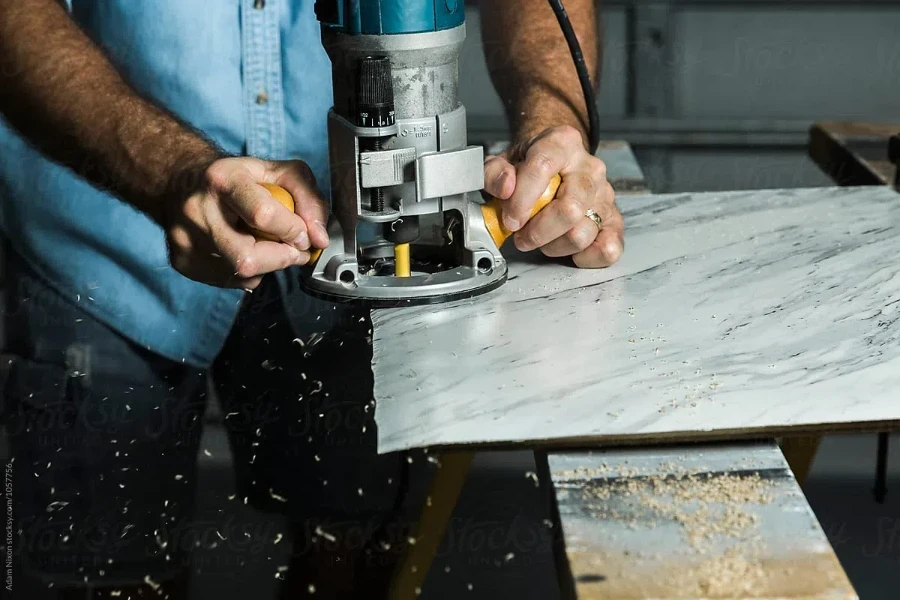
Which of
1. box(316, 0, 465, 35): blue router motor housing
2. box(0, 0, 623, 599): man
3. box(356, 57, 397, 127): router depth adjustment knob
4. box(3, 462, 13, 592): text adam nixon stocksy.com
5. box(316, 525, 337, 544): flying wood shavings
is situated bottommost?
box(316, 525, 337, 544): flying wood shavings

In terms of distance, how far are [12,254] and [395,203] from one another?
825 millimetres

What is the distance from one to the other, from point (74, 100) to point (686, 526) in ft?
3.13

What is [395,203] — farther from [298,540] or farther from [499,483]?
[499,483]

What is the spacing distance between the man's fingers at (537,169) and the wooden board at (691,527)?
0.37 meters

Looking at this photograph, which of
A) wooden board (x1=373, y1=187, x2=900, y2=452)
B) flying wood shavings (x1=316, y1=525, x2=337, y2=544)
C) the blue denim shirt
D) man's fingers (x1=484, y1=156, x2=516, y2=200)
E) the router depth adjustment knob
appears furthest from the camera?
flying wood shavings (x1=316, y1=525, x2=337, y2=544)

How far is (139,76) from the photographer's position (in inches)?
51.6

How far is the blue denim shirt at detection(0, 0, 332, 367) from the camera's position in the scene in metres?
1.30

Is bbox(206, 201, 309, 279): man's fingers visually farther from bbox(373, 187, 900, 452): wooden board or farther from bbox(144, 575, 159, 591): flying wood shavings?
bbox(144, 575, 159, 591): flying wood shavings

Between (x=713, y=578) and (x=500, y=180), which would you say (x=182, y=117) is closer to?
(x=500, y=180)

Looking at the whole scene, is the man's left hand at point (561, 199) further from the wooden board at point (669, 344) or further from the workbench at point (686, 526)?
the workbench at point (686, 526)

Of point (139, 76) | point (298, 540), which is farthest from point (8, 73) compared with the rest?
point (298, 540)

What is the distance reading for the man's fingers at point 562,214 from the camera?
105 cm

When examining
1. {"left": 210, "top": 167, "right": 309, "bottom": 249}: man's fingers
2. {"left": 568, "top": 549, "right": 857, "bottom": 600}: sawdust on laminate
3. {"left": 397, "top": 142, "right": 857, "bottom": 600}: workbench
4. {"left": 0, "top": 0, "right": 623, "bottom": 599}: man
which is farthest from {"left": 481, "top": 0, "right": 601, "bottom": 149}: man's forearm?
{"left": 568, "top": 549, "right": 857, "bottom": 600}: sawdust on laminate

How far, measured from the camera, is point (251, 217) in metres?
0.94
